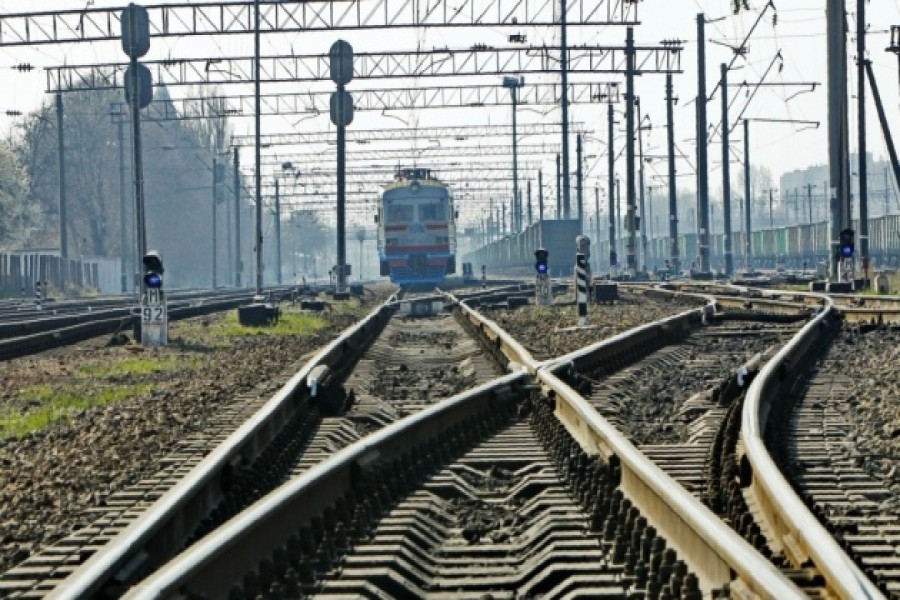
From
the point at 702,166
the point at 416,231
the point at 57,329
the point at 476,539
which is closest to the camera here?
the point at 476,539

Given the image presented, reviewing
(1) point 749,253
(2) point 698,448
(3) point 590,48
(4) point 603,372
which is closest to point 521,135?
(1) point 749,253

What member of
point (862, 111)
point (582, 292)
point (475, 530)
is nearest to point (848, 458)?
point (475, 530)

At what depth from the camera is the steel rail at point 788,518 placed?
4.65 meters

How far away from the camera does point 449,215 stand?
52656 millimetres

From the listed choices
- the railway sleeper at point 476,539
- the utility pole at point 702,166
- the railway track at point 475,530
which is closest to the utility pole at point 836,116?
the utility pole at point 702,166

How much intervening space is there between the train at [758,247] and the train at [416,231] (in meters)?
11.7

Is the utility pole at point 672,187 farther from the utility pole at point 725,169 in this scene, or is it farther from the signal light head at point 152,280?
the signal light head at point 152,280

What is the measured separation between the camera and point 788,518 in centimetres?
570

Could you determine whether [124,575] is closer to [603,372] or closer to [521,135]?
[603,372]

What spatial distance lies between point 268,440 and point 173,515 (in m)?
3.01

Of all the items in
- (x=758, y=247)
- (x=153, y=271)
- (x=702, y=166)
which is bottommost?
(x=153, y=271)

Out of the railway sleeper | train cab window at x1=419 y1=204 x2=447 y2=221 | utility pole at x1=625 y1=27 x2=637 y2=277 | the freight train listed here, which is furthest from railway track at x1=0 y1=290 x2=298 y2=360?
the freight train

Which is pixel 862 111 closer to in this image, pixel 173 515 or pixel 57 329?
pixel 57 329

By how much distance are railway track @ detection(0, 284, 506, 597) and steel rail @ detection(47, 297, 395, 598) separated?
0.03ft
